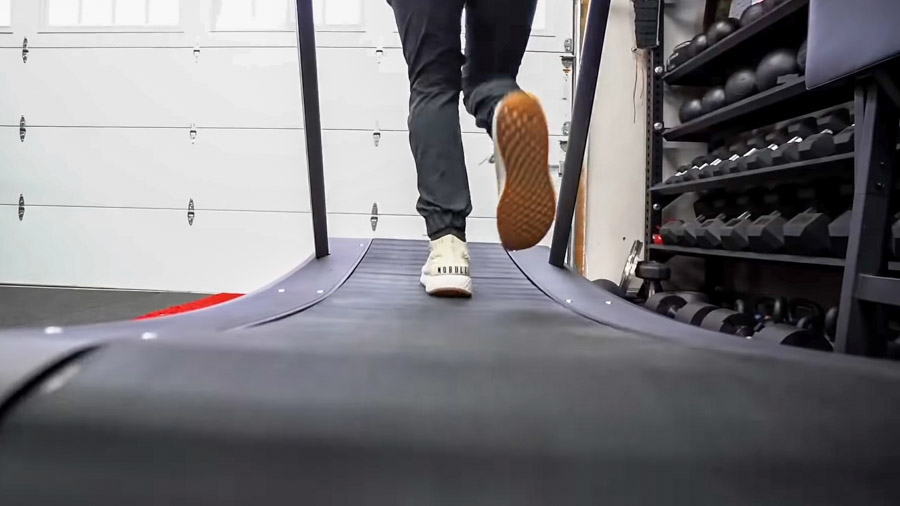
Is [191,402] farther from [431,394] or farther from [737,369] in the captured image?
[737,369]

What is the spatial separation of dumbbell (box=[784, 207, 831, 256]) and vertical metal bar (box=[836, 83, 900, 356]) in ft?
2.75

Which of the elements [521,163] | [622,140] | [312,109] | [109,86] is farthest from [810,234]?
[109,86]

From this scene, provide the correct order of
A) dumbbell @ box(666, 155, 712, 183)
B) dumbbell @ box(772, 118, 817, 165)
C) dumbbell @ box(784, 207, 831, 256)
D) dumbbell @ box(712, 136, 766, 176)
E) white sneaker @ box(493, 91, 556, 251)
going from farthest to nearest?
1. dumbbell @ box(666, 155, 712, 183)
2. dumbbell @ box(712, 136, 766, 176)
3. dumbbell @ box(772, 118, 817, 165)
4. dumbbell @ box(784, 207, 831, 256)
5. white sneaker @ box(493, 91, 556, 251)

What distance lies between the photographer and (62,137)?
10.1 ft

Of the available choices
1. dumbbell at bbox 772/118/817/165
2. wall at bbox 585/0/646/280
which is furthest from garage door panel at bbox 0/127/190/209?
dumbbell at bbox 772/118/817/165

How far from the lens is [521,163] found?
945mm

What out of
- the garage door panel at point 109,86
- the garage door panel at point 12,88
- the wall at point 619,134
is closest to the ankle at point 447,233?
the wall at point 619,134

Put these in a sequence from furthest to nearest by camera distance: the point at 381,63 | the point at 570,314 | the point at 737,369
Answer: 1. the point at 381,63
2. the point at 570,314
3. the point at 737,369

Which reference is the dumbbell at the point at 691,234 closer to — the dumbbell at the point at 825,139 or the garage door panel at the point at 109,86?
the dumbbell at the point at 825,139

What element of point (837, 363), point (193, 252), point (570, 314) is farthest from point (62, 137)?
point (837, 363)

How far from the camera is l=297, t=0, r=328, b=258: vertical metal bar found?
130 centimetres

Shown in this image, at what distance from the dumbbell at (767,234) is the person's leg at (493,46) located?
3.56 feet

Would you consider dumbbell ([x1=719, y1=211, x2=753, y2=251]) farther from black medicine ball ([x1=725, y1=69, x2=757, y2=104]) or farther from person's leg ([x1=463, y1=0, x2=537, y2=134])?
person's leg ([x1=463, y1=0, x2=537, y2=134])

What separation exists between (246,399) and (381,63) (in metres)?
2.84
